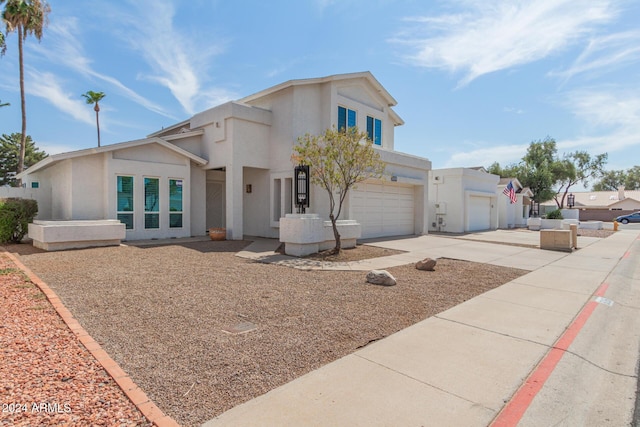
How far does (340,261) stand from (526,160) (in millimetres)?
49004

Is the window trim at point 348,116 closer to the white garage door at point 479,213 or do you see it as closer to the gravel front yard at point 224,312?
the gravel front yard at point 224,312

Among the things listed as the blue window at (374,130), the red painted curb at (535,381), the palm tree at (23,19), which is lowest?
the red painted curb at (535,381)

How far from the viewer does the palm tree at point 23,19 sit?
68.8 feet

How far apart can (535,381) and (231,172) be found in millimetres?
12764

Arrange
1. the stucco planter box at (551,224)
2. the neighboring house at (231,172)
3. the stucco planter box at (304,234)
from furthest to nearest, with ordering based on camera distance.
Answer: the stucco planter box at (551,224) → the neighboring house at (231,172) → the stucco planter box at (304,234)

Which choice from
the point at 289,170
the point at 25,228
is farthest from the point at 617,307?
the point at 25,228

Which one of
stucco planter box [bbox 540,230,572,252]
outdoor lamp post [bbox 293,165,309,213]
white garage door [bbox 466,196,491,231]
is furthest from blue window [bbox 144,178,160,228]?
white garage door [bbox 466,196,491,231]

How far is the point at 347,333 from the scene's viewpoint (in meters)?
4.68

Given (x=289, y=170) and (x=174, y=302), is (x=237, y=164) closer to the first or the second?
(x=289, y=170)

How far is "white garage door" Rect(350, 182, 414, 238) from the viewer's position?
1545cm

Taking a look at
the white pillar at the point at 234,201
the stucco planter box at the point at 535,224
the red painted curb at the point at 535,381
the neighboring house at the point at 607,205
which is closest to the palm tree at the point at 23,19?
the white pillar at the point at 234,201

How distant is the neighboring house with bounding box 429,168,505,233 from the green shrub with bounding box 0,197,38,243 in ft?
68.7

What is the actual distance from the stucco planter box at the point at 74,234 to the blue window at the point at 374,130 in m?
11.8

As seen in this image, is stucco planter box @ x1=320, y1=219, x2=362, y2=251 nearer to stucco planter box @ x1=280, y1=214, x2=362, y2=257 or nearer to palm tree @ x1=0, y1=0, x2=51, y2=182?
stucco planter box @ x1=280, y1=214, x2=362, y2=257
